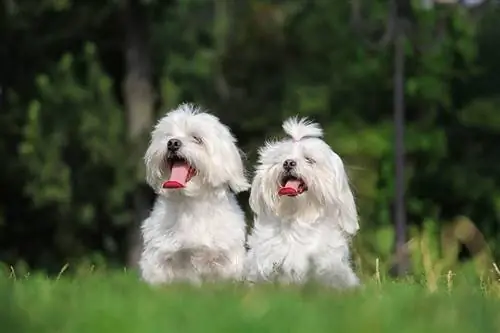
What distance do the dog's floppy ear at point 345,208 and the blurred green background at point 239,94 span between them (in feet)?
44.6

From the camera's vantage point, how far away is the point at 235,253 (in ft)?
24.0

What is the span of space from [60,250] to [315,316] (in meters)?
20.3

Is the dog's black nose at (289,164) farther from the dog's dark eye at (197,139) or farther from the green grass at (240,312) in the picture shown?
the green grass at (240,312)

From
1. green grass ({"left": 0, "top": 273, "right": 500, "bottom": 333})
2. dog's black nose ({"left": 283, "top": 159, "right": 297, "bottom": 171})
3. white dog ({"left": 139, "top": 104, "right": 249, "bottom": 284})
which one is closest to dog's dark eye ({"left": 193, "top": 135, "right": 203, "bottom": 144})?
white dog ({"left": 139, "top": 104, "right": 249, "bottom": 284})

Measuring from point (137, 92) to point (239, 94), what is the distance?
2.06m

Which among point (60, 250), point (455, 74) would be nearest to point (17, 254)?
point (60, 250)

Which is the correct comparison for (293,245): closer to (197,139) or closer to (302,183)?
(302,183)

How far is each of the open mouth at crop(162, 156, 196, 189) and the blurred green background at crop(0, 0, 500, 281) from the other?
44.0ft

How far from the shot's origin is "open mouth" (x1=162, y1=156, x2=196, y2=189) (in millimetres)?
7496

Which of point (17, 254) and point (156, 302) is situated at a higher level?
point (17, 254)

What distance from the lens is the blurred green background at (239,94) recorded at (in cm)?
2136

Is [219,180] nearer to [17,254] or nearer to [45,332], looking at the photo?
[45,332]

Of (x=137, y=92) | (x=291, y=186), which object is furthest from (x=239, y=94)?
(x=291, y=186)

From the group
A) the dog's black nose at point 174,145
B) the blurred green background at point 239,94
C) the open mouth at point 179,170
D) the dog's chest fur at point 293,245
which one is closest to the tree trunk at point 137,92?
the blurred green background at point 239,94
